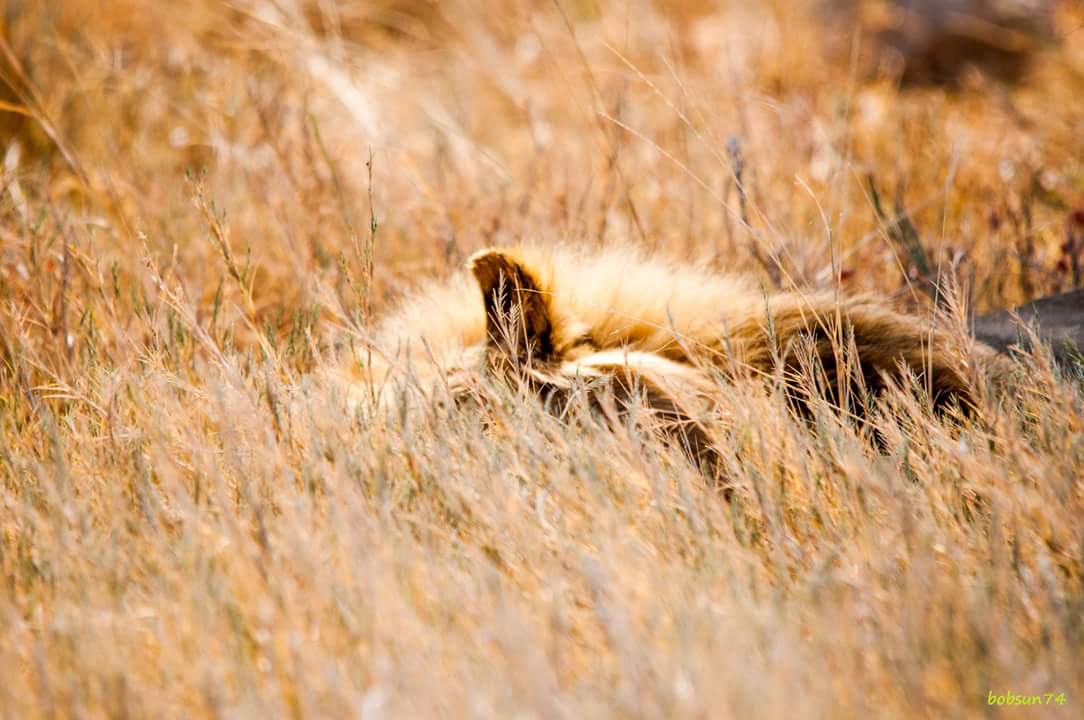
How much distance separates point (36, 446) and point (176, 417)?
0.45 m

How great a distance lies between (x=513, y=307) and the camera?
2.47m

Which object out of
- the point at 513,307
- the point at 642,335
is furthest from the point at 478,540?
the point at 642,335

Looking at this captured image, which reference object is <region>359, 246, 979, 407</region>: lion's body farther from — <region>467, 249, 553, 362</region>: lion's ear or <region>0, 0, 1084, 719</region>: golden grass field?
<region>0, 0, 1084, 719</region>: golden grass field

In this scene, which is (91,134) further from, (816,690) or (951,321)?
(816,690)

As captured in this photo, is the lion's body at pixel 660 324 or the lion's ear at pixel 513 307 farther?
the lion's body at pixel 660 324

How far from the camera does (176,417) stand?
2.49 m

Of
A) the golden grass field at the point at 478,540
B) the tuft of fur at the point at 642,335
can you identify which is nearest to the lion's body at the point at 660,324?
the tuft of fur at the point at 642,335

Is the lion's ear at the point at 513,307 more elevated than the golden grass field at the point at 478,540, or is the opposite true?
the lion's ear at the point at 513,307

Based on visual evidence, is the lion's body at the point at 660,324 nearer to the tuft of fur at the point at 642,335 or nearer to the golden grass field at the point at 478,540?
the tuft of fur at the point at 642,335

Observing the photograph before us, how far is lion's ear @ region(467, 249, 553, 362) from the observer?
8.26ft

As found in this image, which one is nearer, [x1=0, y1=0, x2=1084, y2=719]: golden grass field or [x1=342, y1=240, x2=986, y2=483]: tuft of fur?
[x1=0, y1=0, x2=1084, y2=719]: golden grass field

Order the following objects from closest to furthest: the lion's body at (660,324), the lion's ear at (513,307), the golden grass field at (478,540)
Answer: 1. the golden grass field at (478,540)
2. the lion's ear at (513,307)
3. the lion's body at (660,324)

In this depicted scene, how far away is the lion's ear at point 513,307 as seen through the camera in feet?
8.26

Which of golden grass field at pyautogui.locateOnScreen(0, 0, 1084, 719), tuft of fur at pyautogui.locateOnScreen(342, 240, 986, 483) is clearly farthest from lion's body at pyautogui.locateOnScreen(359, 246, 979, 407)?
golden grass field at pyautogui.locateOnScreen(0, 0, 1084, 719)
